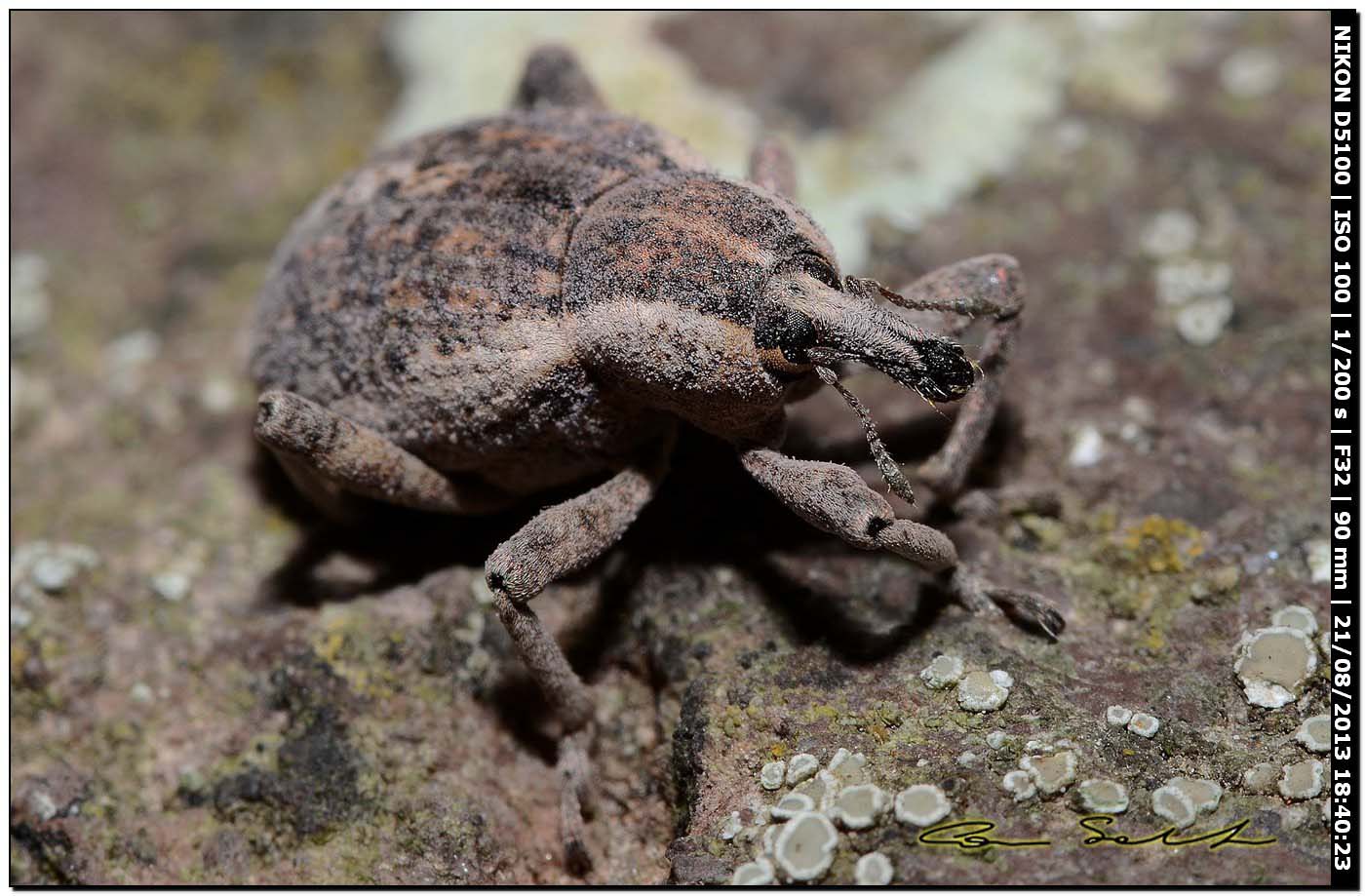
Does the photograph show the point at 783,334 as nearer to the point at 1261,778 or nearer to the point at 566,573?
the point at 566,573

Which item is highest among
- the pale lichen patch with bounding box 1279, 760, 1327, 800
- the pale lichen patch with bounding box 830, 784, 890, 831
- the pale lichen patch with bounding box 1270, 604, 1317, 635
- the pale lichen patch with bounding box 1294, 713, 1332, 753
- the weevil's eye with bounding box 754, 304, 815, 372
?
the weevil's eye with bounding box 754, 304, 815, 372

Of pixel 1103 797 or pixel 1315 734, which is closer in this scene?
pixel 1103 797

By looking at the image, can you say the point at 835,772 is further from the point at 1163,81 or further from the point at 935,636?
the point at 1163,81

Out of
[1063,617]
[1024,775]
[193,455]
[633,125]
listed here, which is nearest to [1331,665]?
[1063,617]

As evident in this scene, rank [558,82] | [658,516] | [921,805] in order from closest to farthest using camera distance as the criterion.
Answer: [921,805]
[658,516]
[558,82]

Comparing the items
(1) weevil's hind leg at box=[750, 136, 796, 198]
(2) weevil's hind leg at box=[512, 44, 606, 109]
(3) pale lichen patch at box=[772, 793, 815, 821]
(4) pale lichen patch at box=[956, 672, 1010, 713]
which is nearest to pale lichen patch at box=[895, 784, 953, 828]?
(3) pale lichen patch at box=[772, 793, 815, 821]

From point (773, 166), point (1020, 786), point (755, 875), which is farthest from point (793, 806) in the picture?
point (773, 166)

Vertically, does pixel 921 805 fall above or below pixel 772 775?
above

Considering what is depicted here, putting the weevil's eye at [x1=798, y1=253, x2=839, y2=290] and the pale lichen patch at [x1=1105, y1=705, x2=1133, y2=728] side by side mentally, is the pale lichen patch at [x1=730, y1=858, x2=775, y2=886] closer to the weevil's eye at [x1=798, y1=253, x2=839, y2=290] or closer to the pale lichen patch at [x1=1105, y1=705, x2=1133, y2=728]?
the pale lichen patch at [x1=1105, y1=705, x2=1133, y2=728]
